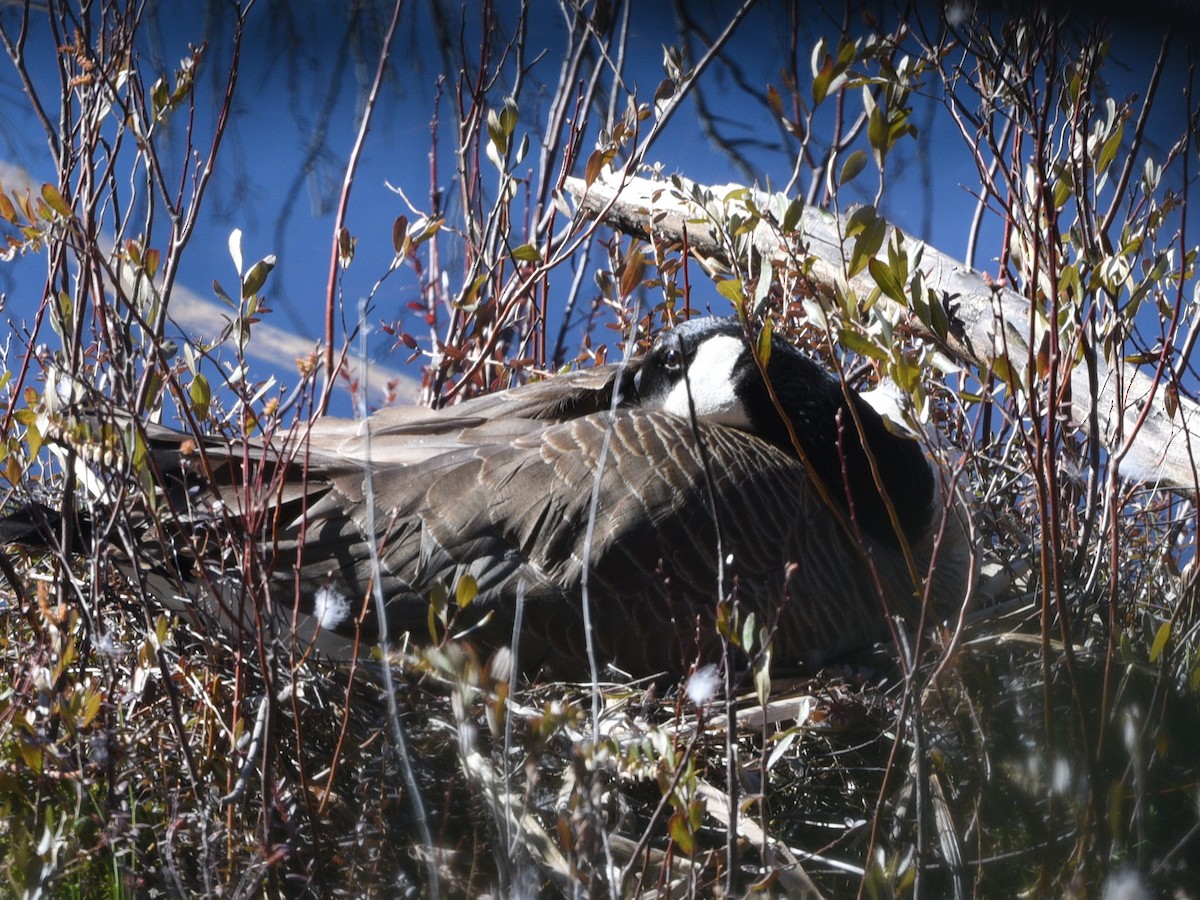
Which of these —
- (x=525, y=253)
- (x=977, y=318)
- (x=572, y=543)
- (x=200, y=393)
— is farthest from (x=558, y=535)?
(x=977, y=318)

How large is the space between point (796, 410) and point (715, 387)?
0.23 meters

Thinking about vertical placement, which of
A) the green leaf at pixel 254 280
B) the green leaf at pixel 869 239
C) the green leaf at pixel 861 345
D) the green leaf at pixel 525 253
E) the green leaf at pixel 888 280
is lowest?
the green leaf at pixel 861 345

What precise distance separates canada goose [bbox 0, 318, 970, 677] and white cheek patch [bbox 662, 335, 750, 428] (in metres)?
0.21

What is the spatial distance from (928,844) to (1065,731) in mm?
295

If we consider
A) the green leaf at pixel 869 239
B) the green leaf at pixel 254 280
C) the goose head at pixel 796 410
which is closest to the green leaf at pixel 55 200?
the green leaf at pixel 254 280

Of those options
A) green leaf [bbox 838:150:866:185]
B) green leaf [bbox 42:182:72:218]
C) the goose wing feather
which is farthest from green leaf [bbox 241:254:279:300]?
green leaf [bbox 838:150:866:185]

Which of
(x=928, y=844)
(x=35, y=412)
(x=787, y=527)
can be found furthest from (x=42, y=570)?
(x=928, y=844)

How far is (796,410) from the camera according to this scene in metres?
2.67

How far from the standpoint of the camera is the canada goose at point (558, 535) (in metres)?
2.07

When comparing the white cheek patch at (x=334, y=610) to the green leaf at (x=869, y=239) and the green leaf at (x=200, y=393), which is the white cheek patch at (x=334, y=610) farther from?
the green leaf at (x=869, y=239)

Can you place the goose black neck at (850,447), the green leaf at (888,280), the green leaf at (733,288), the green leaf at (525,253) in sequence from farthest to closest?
the goose black neck at (850,447)
the green leaf at (525,253)
the green leaf at (733,288)
the green leaf at (888,280)

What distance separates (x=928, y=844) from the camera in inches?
60.4

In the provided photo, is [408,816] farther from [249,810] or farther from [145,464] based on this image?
[145,464]

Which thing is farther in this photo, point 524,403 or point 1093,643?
point 524,403
